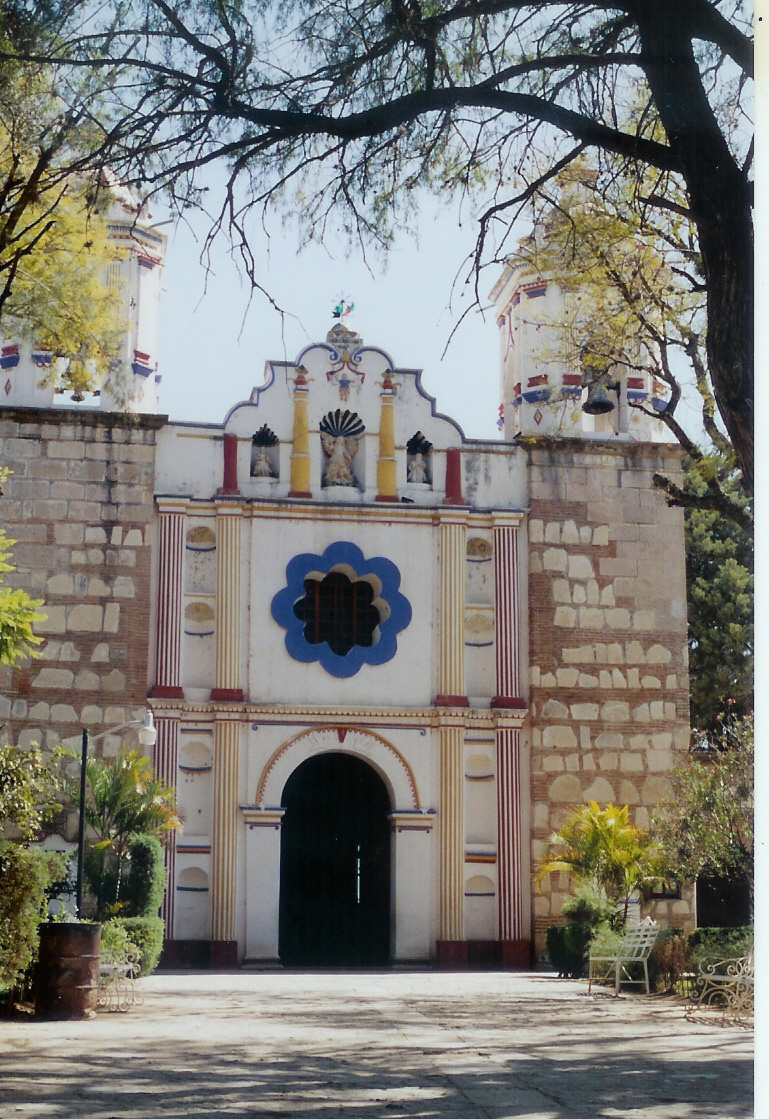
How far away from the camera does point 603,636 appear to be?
20.0 m

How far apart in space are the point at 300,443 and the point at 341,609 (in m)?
2.11

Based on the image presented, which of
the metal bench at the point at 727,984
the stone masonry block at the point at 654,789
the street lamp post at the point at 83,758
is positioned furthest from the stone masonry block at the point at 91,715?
the metal bench at the point at 727,984

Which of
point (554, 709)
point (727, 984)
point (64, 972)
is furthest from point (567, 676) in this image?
point (64, 972)

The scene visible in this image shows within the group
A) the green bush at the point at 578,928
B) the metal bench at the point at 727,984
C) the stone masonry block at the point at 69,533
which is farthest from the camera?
the stone masonry block at the point at 69,533

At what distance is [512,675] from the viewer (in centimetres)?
1977

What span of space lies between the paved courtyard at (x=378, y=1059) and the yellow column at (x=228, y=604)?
5272 millimetres

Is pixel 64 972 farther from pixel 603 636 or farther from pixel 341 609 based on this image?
pixel 603 636

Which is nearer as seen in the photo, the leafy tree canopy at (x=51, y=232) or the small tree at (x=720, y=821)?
the leafy tree canopy at (x=51, y=232)

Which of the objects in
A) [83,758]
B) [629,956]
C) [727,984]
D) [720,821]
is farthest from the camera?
[720,821]

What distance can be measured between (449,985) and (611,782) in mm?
4509

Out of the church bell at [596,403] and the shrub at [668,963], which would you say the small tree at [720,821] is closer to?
the shrub at [668,963]

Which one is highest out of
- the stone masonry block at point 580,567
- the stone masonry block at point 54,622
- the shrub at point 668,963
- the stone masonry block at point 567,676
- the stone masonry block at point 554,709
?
the stone masonry block at point 580,567

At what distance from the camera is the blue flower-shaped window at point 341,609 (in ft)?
63.6

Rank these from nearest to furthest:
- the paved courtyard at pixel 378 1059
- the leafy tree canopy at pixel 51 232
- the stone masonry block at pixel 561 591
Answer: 1. the paved courtyard at pixel 378 1059
2. the leafy tree canopy at pixel 51 232
3. the stone masonry block at pixel 561 591
